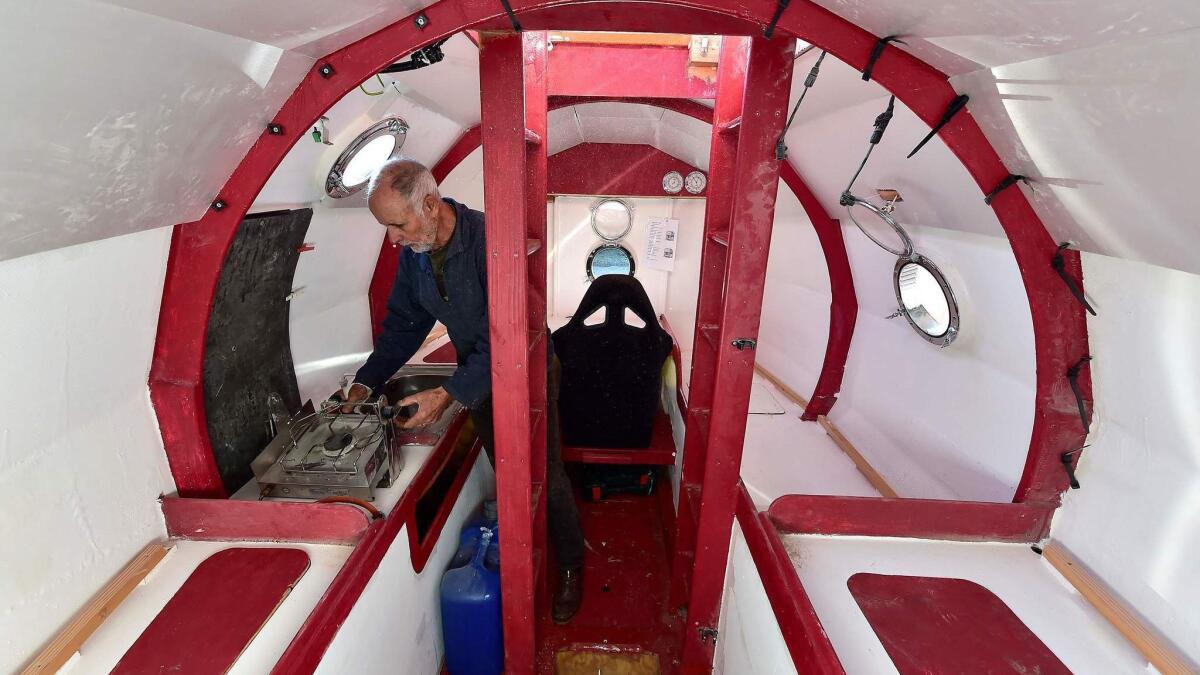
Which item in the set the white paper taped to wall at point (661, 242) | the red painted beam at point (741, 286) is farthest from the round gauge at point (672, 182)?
the red painted beam at point (741, 286)

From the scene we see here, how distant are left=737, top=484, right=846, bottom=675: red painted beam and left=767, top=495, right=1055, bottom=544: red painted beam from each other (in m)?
0.11

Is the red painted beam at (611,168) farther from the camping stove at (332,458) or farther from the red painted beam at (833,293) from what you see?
the camping stove at (332,458)

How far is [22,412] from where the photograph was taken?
132cm

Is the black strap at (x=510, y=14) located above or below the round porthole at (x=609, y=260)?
above

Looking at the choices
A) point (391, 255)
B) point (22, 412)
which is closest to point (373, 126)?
point (391, 255)

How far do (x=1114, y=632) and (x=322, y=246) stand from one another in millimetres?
3437

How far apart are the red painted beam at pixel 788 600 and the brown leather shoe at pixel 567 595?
1.19m

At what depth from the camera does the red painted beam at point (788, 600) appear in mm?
1385

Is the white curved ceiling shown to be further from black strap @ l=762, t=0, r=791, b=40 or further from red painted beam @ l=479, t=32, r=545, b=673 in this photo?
red painted beam @ l=479, t=32, r=545, b=673

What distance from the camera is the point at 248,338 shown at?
89.8 inches

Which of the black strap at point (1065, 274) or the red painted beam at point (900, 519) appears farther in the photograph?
the red painted beam at point (900, 519)

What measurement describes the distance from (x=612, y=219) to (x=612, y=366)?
9.92 ft

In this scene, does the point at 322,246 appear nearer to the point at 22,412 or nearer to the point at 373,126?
the point at 373,126

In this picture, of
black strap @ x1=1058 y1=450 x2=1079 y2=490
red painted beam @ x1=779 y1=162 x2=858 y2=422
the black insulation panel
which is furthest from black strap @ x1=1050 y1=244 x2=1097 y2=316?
the black insulation panel
